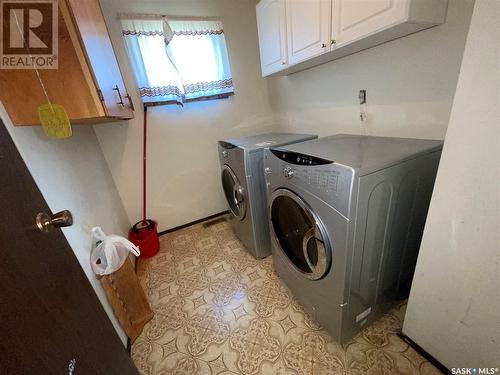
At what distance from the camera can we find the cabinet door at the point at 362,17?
85cm

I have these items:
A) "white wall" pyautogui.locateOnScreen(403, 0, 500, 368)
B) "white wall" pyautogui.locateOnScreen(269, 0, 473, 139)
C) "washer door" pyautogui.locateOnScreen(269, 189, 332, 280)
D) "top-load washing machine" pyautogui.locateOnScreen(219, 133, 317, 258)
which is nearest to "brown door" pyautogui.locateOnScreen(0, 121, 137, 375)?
"washer door" pyautogui.locateOnScreen(269, 189, 332, 280)

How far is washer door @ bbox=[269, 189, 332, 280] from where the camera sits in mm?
949

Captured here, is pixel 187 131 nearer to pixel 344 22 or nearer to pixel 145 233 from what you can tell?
pixel 145 233

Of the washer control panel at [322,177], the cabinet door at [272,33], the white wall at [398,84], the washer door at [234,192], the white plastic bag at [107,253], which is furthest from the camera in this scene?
the washer door at [234,192]

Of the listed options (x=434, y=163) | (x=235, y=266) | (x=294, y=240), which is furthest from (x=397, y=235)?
(x=235, y=266)

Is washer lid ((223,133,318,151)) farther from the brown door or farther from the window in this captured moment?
the brown door

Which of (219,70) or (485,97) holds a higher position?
(219,70)

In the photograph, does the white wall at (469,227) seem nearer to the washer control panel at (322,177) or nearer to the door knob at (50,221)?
the washer control panel at (322,177)

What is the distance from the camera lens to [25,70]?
0.81 m

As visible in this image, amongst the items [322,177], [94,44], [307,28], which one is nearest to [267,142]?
[307,28]

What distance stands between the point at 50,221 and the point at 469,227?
1.38 metres

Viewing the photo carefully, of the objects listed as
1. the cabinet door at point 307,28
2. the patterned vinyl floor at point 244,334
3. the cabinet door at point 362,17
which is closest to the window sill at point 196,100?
the cabinet door at point 307,28

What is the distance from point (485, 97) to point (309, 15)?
104 centimetres

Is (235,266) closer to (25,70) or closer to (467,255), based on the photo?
(467,255)
